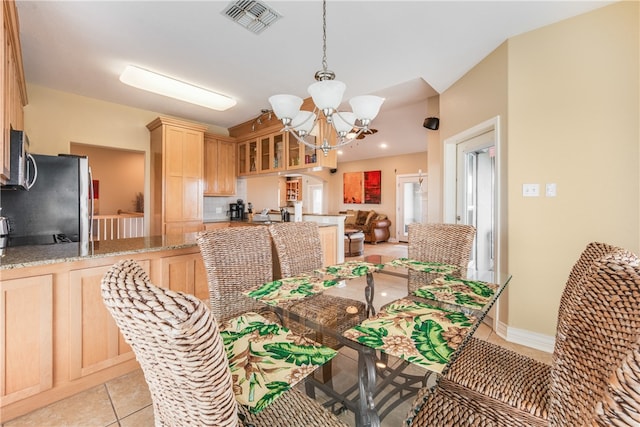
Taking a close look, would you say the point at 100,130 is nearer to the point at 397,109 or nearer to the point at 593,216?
the point at 397,109

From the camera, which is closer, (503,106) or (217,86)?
(503,106)

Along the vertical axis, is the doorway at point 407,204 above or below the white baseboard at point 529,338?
above

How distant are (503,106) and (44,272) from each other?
139 inches

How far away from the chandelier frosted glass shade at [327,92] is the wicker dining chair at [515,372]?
139cm

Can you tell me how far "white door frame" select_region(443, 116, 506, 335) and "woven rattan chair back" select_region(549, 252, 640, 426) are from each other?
2076mm

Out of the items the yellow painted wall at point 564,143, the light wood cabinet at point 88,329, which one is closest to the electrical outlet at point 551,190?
the yellow painted wall at point 564,143

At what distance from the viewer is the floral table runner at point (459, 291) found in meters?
1.31

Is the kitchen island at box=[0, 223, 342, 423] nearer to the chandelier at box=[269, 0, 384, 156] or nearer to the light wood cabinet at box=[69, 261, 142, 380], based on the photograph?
the light wood cabinet at box=[69, 261, 142, 380]

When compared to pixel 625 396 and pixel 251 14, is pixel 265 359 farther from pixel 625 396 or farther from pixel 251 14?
pixel 251 14

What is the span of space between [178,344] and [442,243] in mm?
2042

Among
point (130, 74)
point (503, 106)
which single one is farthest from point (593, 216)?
point (130, 74)

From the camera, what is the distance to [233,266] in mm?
1664

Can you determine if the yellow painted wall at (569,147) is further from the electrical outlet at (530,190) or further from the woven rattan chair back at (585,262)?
the woven rattan chair back at (585,262)

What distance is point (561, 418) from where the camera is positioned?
2.09 ft
